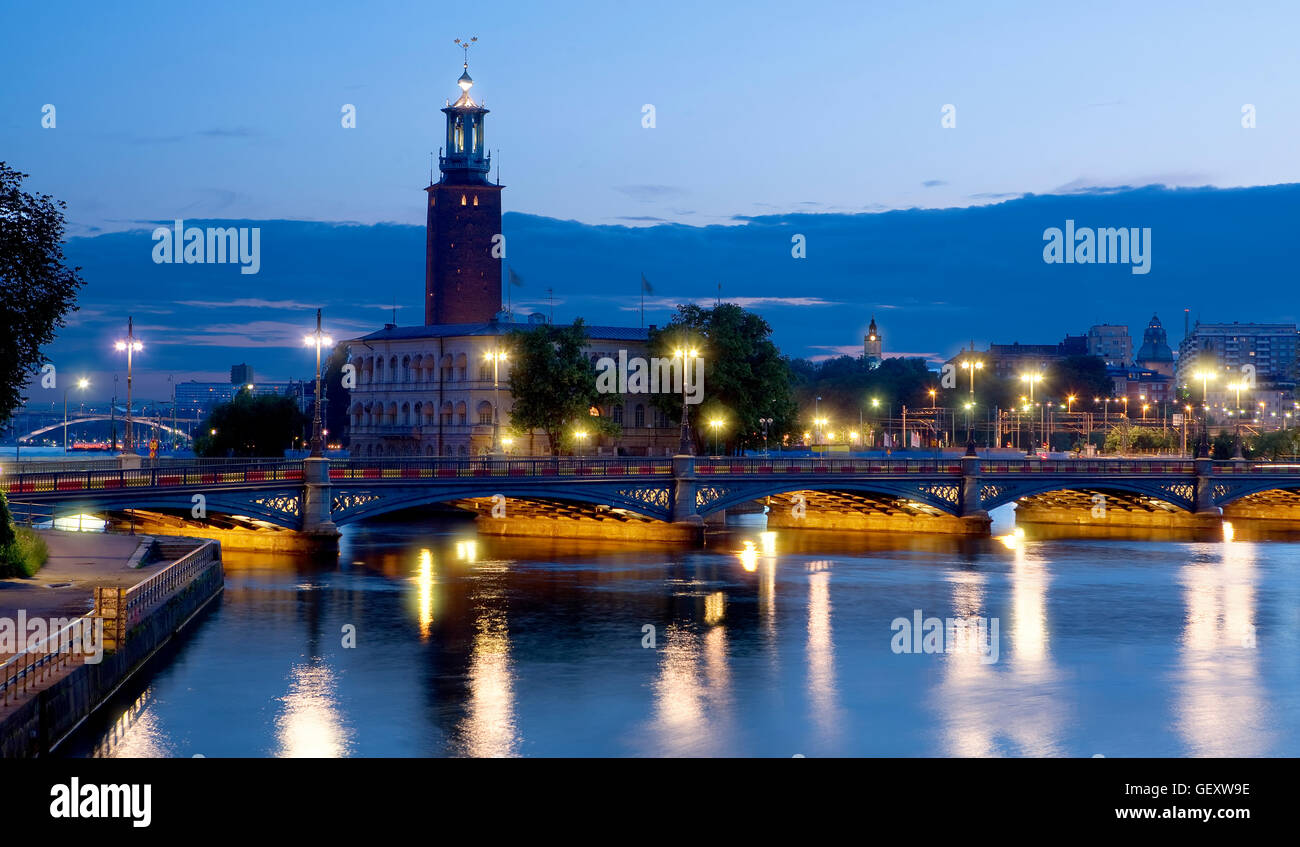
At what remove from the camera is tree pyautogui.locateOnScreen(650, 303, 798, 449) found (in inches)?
4439

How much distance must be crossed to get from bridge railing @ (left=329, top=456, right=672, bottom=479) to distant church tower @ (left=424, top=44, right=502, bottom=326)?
70758 millimetres

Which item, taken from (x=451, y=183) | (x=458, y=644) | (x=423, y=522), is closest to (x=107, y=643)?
(x=458, y=644)

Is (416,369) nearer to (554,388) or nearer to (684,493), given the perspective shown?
(554,388)

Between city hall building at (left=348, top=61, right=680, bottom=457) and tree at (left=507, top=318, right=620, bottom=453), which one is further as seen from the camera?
city hall building at (left=348, top=61, right=680, bottom=457)

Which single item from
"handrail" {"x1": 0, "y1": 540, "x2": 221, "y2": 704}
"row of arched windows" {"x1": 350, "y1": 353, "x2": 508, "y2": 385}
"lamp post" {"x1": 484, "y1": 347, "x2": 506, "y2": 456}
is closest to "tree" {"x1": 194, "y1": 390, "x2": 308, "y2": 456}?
"row of arched windows" {"x1": 350, "y1": 353, "x2": 508, "y2": 385}

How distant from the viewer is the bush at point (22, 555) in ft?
122

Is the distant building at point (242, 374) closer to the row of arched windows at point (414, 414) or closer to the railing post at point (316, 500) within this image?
the row of arched windows at point (414, 414)

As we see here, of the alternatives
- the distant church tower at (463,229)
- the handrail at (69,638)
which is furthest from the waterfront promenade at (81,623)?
the distant church tower at (463,229)

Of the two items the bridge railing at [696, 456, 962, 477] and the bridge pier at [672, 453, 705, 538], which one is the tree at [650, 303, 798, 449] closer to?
the bridge railing at [696, 456, 962, 477]

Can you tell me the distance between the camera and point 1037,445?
175 meters

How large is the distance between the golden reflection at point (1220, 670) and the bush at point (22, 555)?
28.3 meters
